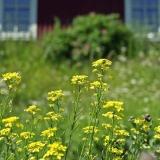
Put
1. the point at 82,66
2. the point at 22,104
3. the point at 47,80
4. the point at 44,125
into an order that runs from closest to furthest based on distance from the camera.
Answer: the point at 44,125 < the point at 22,104 < the point at 47,80 < the point at 82,66

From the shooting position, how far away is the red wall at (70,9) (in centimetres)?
1290

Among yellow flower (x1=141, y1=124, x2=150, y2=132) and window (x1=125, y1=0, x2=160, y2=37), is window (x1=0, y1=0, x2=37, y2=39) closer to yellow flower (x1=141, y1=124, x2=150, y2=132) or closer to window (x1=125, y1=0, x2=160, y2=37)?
window (x1=125, y1=0, x2=160, y2=37)

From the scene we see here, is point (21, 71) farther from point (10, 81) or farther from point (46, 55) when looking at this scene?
point (10, 81)

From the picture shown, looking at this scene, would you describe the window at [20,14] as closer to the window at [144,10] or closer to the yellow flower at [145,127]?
the window at [144,10]

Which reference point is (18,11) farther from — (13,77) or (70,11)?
(13,77)

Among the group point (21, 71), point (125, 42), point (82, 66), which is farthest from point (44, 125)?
point (125, 42)

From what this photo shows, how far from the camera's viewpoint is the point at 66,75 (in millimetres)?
9328

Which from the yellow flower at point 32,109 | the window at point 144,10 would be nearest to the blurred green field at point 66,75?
the window at point 144,10

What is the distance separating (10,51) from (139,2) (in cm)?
440

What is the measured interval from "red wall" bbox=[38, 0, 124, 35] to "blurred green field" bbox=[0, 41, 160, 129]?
182 centimetres

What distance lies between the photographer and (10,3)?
13398 millimetres

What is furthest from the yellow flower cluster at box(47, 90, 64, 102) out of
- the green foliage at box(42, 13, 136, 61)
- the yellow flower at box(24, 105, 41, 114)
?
the green foliage at box(42, 13, 136, 61)

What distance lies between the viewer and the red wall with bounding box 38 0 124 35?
42.3 feet

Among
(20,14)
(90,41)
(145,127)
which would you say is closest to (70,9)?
(20,14)
